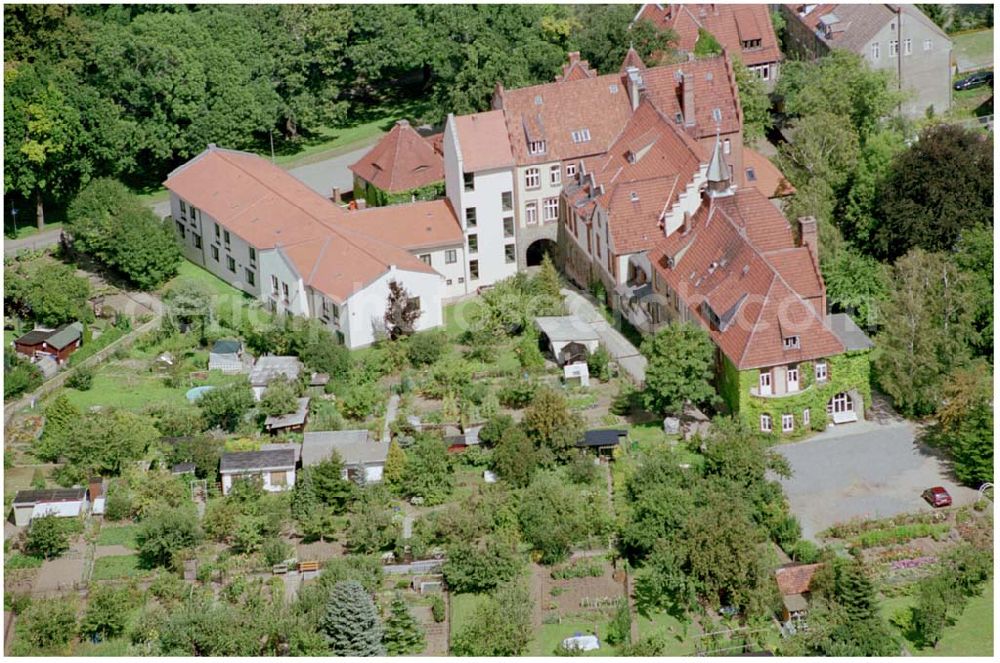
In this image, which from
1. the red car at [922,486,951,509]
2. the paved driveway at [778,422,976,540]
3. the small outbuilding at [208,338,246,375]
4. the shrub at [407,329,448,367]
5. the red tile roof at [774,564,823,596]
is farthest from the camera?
the small outbuilding at [208,338,246,375]

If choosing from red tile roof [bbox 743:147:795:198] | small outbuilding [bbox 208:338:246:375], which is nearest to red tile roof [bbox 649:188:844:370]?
red tile roof [bbox 743:147:795:198]

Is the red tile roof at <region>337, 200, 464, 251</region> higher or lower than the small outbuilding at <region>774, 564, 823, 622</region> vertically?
higher

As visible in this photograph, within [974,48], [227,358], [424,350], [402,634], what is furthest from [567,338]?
[974,48]

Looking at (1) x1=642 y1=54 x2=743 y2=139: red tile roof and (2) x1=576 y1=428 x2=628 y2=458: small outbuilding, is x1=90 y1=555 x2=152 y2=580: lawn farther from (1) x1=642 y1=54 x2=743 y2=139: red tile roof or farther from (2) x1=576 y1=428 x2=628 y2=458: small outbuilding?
(1) x1=642 y1=54 x2=743 y2=139: red tile roof

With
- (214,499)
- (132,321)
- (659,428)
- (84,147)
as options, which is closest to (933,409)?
(659,428)

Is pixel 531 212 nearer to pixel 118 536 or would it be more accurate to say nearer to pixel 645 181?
pixel 645 181

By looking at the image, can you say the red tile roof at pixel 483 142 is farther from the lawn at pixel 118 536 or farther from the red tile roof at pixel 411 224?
the lawn at pixel 118 536

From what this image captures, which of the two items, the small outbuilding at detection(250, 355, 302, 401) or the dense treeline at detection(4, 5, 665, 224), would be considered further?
the dense treeline at detection(4, 5, 665, 224)

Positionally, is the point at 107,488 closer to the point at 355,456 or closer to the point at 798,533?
the point at 355,456
